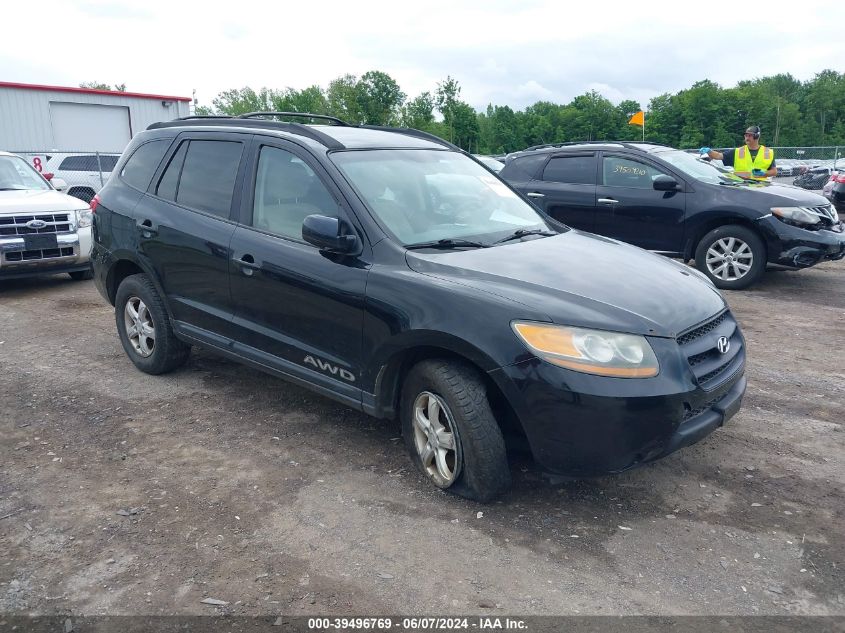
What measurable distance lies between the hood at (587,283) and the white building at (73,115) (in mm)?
21925

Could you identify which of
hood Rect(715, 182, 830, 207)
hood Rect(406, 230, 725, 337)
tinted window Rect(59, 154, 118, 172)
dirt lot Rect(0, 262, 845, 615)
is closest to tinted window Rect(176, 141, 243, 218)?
dirt lot Rect(0, 262, 845, 615)

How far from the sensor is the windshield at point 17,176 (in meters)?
9.27

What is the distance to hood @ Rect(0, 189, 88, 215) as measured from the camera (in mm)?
8391

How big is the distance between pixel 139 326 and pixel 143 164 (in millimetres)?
1212

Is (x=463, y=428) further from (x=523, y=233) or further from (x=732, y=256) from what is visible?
(x=732, y=256)

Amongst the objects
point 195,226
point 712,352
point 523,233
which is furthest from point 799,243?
point 195,226

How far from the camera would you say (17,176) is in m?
9.47

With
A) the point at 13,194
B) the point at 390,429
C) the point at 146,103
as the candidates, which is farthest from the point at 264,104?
the point at 390,429

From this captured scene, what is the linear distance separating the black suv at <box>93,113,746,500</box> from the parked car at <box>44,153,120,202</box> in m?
13.1

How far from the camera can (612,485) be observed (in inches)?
145

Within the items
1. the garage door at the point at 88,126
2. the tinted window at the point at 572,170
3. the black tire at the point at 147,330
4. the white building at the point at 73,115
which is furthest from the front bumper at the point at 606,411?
the garage door at the point at 88,126

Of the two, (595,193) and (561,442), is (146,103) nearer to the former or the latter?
(595,193)

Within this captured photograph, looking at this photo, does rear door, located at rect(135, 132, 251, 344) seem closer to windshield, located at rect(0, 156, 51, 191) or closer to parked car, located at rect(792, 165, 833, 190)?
windshield, located at rect(0, 156, 51, 191)

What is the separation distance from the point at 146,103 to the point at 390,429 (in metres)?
24.1
